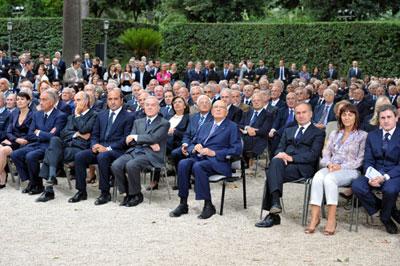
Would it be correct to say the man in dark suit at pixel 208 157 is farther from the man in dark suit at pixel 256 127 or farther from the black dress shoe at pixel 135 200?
the man in dark suit at pixel 256 127

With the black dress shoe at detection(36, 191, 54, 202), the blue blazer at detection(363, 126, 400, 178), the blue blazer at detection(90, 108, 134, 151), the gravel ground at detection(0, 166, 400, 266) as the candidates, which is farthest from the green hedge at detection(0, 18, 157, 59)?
the blue blazer at detection(363, 126, 400, 178)

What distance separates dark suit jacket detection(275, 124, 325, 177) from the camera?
7957mm

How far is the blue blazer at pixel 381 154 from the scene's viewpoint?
7.54m

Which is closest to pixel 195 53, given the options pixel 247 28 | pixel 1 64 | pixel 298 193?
pixel 247 28

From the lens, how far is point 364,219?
8.11 m

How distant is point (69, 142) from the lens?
955 cm

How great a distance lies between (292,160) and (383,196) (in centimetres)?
115

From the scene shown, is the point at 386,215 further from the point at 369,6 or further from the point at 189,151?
the point at 369,6

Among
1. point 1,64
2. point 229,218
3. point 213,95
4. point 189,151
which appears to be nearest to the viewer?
point 229,218

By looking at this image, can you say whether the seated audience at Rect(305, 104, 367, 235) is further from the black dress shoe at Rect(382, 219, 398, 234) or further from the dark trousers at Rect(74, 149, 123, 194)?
→ the dark trousers at Rect(74, 149, 123, 194)

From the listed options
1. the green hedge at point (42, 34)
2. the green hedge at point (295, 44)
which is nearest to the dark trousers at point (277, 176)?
the green hedge at point (295, 44)

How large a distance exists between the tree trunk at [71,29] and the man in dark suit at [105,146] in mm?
13333

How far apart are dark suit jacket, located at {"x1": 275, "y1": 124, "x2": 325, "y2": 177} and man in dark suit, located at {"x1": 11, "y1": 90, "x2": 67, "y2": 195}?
10.8ft

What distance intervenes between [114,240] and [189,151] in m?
2.08
